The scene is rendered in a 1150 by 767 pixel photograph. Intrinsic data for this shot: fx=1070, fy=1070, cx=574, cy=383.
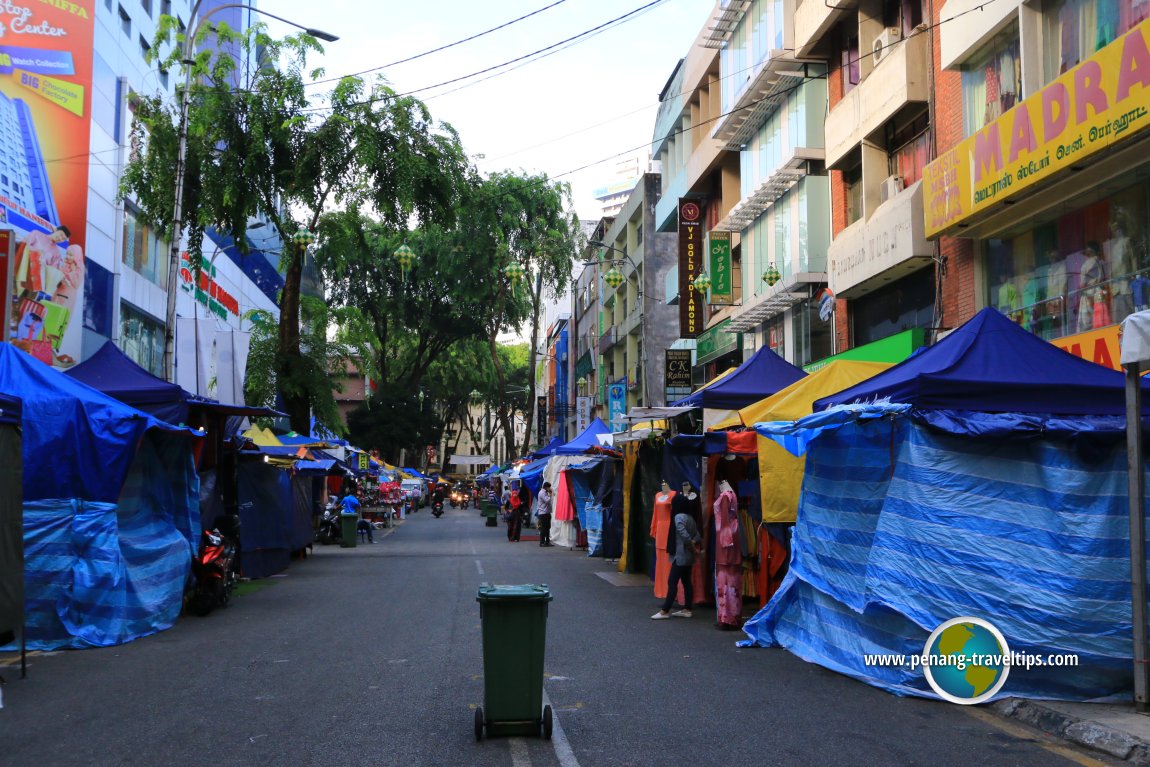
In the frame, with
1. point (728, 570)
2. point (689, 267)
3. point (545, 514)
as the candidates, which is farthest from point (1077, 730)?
point (689, 267)

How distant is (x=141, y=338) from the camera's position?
3322 centimetres

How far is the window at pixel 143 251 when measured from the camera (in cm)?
3092

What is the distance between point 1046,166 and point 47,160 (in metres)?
21.8

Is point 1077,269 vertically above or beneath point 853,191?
beneath

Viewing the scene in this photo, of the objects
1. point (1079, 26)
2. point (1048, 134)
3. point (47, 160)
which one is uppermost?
point (47, 160)

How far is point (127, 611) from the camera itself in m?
12.4

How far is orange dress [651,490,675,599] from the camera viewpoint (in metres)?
15.6

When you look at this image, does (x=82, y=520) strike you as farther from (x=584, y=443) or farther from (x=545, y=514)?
(x=545, y=514)

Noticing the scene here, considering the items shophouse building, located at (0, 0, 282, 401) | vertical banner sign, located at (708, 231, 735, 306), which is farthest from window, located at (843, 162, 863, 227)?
shophouse building, located at (0, 0, 282, 401)

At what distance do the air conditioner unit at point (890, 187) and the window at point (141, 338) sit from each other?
19.7m

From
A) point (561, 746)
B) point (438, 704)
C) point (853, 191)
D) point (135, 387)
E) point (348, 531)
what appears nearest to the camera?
point (561, 746)

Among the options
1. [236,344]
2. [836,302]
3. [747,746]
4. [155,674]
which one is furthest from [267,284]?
[747,746]

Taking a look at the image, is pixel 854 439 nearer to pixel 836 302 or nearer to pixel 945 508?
pixel 945 508

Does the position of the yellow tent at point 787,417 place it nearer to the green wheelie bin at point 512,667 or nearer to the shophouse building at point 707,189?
the green wheelie bin at point 512,667
